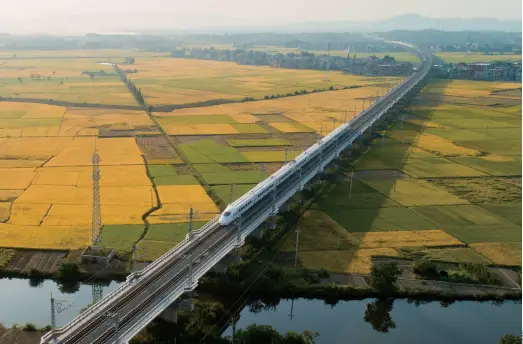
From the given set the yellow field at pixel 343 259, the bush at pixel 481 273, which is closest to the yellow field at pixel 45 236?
the yellow field at pixel 343 259

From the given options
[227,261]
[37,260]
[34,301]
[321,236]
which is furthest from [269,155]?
[34,301]

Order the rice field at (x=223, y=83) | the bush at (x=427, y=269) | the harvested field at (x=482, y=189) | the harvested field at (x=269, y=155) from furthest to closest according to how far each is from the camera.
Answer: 1. the rice field at (x=223, y=83)
2. the harvested field at (x=269, y=155)
3. the harvested field at (x=482, y=189)
4. the bush at (x=427, y=269)

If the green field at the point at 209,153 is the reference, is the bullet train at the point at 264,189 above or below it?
above

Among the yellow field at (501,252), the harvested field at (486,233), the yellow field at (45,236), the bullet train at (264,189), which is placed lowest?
the yellow field at (45,236)

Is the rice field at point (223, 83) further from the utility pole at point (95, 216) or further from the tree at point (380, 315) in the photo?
the tree at point (380, 315)

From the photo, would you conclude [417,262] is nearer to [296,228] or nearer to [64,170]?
[296,228]

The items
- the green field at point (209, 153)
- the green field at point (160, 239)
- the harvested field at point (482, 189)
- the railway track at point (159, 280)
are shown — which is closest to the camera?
the railway track at point (159, 280)

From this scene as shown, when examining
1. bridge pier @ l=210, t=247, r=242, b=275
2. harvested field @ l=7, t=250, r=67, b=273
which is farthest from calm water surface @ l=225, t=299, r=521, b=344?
harvested field @ l=7, t=250, r=67, b=273

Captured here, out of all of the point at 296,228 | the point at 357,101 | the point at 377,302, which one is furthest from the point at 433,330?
the point at 357,101
